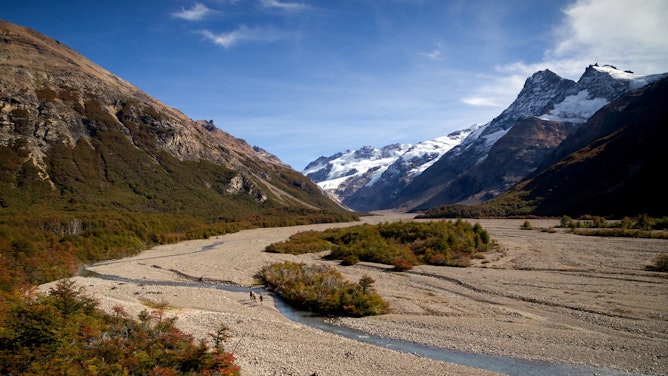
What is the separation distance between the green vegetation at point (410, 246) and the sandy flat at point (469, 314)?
3.33m

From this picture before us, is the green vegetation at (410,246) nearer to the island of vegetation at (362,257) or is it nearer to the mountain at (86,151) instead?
the island of vegetation at (362,257)

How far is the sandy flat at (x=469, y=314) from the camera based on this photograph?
18031 mm

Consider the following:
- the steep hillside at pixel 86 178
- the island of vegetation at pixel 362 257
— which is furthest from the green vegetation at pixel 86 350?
the steep hillside at pixel 86 178

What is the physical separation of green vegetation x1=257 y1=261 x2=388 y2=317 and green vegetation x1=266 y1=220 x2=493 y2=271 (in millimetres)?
12758

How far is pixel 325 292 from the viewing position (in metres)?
31.1

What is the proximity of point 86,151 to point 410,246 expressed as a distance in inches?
5408

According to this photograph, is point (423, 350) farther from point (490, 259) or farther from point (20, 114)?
point (20, 114)

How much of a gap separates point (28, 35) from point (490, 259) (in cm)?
24413

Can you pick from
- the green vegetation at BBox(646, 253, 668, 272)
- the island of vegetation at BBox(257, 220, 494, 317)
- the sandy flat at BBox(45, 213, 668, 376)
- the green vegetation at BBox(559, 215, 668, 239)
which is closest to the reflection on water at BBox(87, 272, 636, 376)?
the sandy flat at BBox(45, 213, 668, 376)

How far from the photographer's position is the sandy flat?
18.0 meters

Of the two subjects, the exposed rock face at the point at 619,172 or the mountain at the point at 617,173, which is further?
the mountain at the point at 617,173

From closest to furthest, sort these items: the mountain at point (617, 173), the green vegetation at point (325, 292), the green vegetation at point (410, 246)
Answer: the green vegetation at point (325, 292)
the green vegetation at point (410, 246)
the mountain at point (617, 173)

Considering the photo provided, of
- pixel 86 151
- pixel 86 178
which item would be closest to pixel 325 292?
pixel 86 178

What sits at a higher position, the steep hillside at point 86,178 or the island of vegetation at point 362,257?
the steep hillside at point 86,178
